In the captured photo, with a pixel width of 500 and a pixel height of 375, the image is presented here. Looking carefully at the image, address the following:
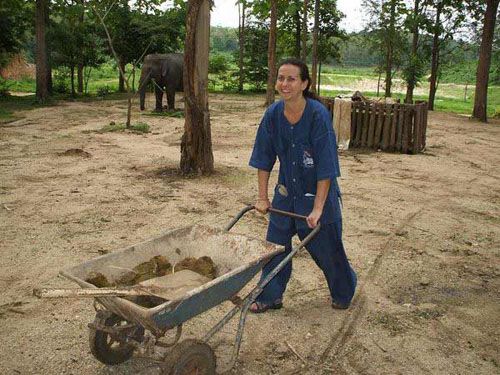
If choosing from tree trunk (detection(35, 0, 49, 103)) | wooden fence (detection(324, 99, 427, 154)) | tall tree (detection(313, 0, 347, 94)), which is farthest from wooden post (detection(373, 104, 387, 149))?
tall tree (detection(313, 0, 347, 94))

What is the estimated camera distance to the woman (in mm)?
3521

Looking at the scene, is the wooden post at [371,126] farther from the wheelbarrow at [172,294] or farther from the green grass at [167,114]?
the wheelbarrow at [172,294]

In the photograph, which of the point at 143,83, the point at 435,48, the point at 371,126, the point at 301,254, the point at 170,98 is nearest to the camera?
the point at 301,254

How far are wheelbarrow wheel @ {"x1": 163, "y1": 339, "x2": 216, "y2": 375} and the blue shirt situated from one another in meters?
1.30

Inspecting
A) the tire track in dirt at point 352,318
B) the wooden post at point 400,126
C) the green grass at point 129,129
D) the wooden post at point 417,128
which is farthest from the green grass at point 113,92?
the tire track in dirt at point 352,318

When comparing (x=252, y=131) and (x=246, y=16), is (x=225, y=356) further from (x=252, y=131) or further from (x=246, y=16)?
(x=246, y=16)

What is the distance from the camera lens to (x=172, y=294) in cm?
306

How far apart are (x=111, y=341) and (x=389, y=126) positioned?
8.89 meters

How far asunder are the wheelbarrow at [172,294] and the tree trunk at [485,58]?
1733 centimetres

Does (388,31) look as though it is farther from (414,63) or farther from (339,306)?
(339,306)

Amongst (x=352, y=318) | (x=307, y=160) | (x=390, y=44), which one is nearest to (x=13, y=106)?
(x=390, y=44)

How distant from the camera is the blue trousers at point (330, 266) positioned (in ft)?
12.4

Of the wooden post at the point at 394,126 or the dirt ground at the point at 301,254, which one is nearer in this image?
the dirt ground at the point at 301,254

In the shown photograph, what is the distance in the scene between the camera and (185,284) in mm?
3188
